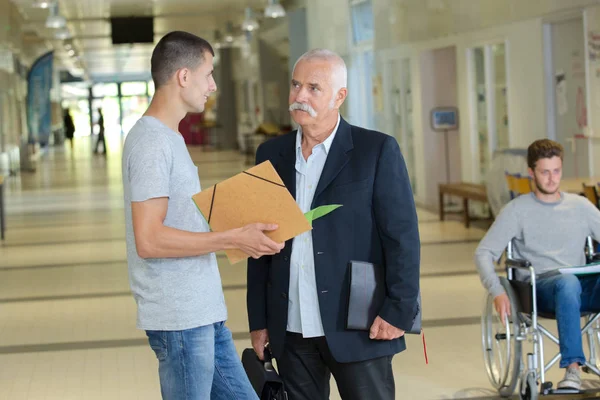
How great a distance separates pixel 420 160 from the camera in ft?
46.4

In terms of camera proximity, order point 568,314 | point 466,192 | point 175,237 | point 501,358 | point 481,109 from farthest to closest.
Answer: point 481,109
point 466,192
point 501,358
point 568,314
point 175,237

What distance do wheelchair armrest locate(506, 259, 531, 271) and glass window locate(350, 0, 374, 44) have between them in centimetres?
1297

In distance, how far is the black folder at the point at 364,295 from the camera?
2834 millimetres

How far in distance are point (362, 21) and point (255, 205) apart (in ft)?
51.4

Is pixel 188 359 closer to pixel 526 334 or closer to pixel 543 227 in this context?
pixel 526 334

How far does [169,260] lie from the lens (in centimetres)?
261

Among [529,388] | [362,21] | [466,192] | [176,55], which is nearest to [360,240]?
[176,55]

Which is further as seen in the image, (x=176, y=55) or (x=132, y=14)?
(x=132, y=14)

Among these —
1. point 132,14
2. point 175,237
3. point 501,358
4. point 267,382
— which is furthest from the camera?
point 132,14

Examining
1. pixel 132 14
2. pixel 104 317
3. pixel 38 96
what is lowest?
pixel 104 317

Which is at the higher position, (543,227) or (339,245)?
(339,245)

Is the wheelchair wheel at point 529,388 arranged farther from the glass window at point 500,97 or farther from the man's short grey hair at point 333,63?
the glass window at point 500,97

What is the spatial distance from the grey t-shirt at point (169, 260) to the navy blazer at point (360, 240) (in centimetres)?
35

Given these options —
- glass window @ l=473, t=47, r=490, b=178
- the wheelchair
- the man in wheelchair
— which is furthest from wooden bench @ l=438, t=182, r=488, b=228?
the man in wheelchair
